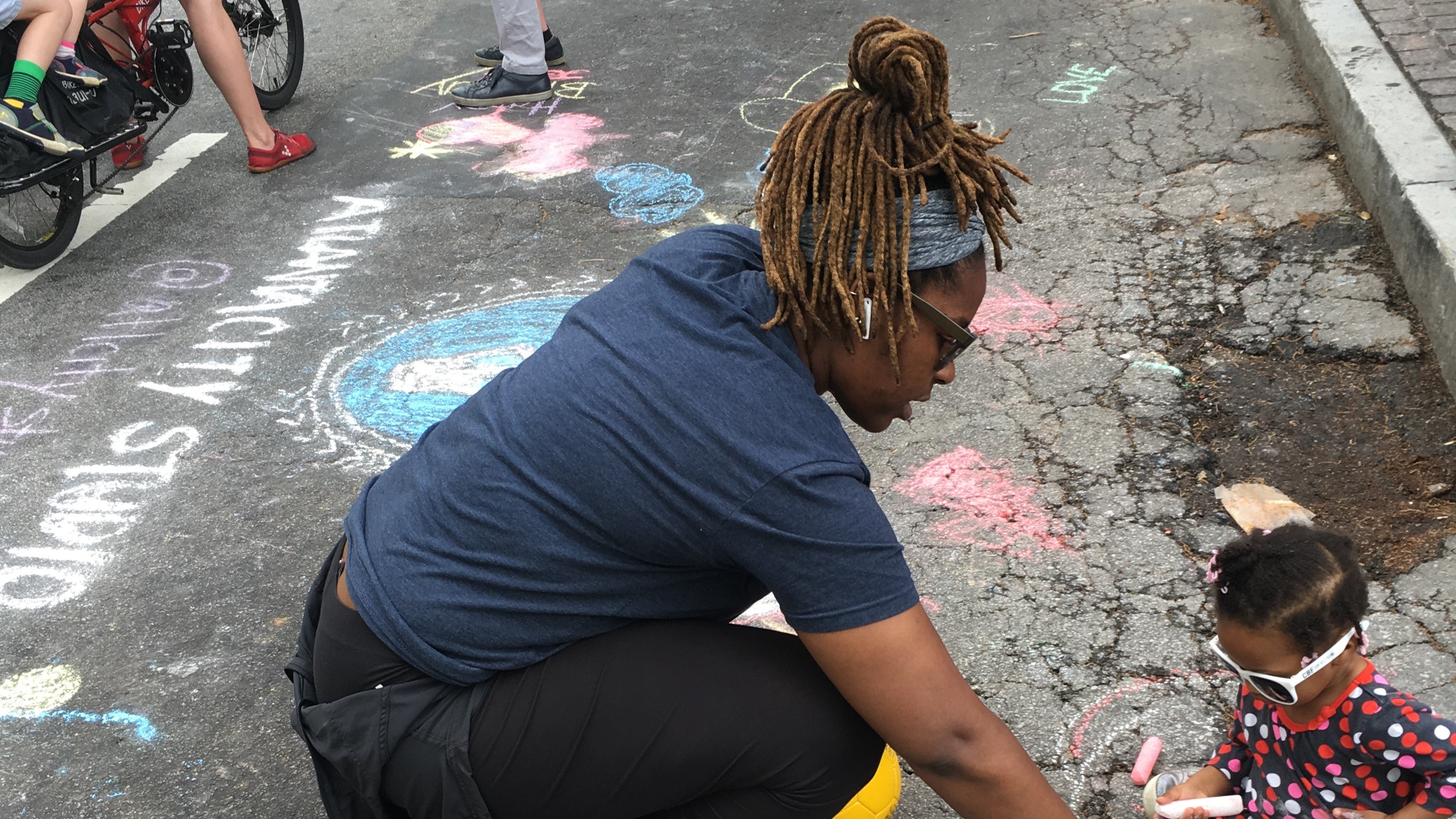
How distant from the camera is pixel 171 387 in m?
3.61

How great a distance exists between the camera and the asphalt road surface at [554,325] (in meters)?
2.41

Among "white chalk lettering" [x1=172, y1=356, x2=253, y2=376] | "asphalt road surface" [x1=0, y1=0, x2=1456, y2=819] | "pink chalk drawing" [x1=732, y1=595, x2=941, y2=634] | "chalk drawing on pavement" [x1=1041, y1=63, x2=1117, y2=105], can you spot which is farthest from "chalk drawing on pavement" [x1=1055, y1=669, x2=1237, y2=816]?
"chalk drawing on pavement" [x1=1041, y1=63, x2=1117, y2=105]

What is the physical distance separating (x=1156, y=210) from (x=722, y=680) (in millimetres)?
2889

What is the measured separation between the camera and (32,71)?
409cm

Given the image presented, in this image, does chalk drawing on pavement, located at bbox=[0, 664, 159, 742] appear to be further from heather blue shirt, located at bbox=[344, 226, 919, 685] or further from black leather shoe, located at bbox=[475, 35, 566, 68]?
black leather shoe, located at bbox=[475, 35, 566, 68]

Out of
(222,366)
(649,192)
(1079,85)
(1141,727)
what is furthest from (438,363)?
(1079,85)

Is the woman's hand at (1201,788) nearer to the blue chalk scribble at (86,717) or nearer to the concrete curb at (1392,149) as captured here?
the concrete curb at (1392,149)

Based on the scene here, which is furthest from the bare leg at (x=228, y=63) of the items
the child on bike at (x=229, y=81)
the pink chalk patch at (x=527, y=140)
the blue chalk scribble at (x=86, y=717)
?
the blue chalk scribble at (x=86, y=717)

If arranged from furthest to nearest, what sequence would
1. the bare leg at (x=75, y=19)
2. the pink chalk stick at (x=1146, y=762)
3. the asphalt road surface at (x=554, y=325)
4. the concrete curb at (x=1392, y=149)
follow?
the bare leg at (x=75, y=19), the concrete curb at (x=1392, y=149), the asphalt road surface at (x=554, y=325), the pink chalk stick at (x=1146, y=762)

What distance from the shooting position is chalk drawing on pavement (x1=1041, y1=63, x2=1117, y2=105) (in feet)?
16.0

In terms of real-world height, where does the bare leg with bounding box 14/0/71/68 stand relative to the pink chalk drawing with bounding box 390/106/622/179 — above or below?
above

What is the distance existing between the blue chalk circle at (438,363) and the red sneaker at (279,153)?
5.55 ft

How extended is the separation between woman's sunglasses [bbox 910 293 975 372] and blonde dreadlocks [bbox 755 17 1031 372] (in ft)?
0.08

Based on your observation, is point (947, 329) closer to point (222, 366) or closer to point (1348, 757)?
point (1348, 757)
